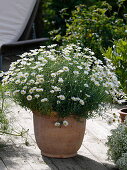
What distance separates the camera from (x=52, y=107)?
331 centimetres

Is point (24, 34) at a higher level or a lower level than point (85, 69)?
lower

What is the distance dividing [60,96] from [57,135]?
39 centimetres

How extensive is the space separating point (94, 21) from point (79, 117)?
9.74ft

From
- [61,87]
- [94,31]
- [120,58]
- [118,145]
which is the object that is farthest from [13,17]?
[118,145]

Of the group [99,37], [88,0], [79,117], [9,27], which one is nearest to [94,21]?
[99,37]

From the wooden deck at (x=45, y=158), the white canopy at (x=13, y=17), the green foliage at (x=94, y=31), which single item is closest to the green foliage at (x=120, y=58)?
the wooden deck at (x=45, y=158)

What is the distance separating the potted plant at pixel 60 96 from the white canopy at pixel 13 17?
3.32 metres

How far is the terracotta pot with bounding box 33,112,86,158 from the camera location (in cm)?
341

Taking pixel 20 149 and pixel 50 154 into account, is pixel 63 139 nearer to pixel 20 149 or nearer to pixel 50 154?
pixel 50 154

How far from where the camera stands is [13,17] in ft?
22.7

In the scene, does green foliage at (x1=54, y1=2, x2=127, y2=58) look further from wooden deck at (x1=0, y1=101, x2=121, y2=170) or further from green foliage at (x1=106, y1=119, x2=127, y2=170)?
green foliage at (x1=106, y1=119, x2=127, y2=170)

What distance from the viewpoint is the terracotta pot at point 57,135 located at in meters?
3.41

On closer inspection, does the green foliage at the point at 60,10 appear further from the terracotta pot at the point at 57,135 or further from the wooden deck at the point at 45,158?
the terracotta pot at the point at 57,135

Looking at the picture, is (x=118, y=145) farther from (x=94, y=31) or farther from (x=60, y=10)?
(x=60, y=10)
